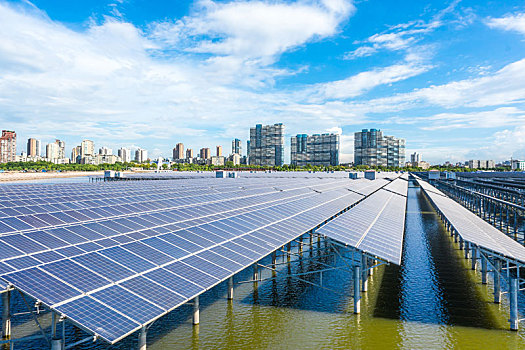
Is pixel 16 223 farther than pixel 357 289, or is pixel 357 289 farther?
pixel 357 289

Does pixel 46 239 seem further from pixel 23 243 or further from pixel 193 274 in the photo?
pixel 193 274

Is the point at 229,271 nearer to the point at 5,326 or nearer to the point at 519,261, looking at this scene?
the point at 5,326

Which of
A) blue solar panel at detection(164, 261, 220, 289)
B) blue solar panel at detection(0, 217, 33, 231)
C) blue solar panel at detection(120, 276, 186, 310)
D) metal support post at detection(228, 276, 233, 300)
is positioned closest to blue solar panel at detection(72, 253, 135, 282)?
blue solar panel at detection(120, 276, 186, 310)

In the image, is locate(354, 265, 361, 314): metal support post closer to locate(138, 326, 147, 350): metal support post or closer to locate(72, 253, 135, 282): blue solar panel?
locate(138, 326, 147, 350): metal support post

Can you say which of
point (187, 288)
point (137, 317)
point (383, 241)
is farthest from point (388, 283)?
point (137, 317)

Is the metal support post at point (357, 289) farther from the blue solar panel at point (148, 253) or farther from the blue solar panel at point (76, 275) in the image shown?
the blue solar panel at point (76, 275)

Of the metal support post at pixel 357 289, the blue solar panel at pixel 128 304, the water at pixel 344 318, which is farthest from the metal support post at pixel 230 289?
the blue solar panel at pixel 128 304

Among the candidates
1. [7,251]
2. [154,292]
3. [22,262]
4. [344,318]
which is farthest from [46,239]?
[344,318]
